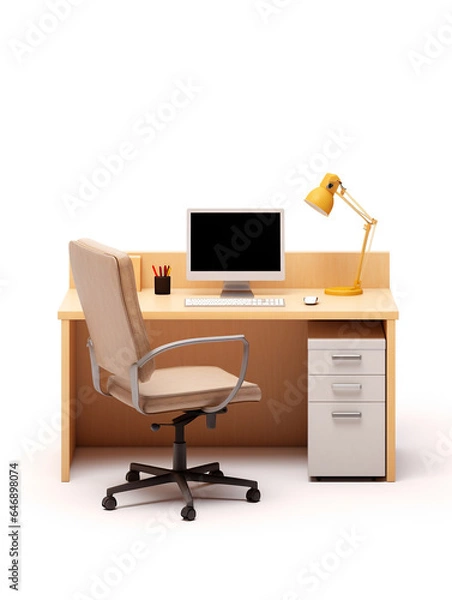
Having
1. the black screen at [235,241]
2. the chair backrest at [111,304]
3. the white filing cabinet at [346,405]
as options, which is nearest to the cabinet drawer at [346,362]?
the white filing cabinet at [346,405]

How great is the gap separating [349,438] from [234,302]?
840 mm

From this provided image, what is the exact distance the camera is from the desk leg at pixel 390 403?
6156mm

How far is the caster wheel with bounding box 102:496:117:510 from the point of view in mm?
5828

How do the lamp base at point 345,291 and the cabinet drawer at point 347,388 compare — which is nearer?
the cabinet drawer at point 347,388

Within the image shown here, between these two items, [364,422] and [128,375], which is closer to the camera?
[128,375]

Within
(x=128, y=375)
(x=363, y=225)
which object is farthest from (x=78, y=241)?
(x=363, y=225)

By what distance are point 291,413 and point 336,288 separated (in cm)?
70

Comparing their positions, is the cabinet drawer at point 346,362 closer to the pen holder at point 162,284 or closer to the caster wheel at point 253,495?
the caster wheel at point 253,495

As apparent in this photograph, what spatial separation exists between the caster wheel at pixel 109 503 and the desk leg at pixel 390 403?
1292mm

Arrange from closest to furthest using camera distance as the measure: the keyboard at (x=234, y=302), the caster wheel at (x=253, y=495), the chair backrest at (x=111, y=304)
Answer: the chair backrest at (x=111, y=304) → the caster wheel at (x=253, y=495) → the keyboard at (x=234, y=302)

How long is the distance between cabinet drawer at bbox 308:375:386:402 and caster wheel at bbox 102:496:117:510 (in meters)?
1.03

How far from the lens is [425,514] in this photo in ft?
18.9

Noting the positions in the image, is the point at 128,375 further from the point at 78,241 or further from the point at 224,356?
the point at 224,356

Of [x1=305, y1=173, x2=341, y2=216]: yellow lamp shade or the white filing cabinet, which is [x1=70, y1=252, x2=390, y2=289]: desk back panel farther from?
the white filing cabinet
